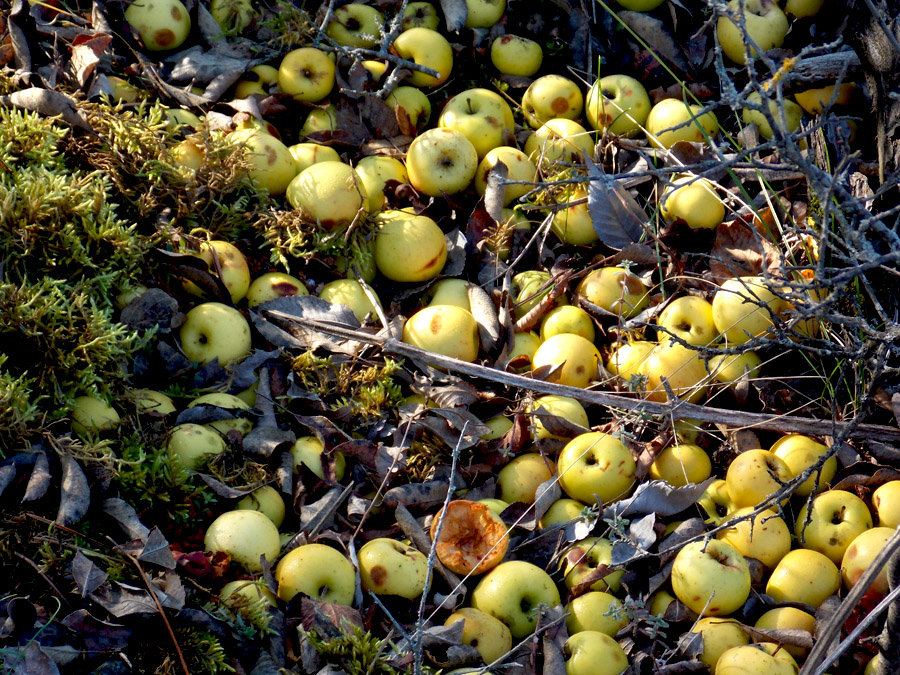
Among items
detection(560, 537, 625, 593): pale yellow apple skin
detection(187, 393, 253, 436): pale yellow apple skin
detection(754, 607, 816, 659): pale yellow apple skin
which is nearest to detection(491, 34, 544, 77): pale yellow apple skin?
detection(187, 393, 253, 436): pale yellow apple skin

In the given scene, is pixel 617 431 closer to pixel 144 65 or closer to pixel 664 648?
pixel 664 648

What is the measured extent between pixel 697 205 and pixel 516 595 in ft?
6.42

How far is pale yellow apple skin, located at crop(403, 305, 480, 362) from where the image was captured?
3250 mm

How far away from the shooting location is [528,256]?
150 inches

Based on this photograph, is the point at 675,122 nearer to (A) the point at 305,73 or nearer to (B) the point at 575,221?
(B) the point at 575,221

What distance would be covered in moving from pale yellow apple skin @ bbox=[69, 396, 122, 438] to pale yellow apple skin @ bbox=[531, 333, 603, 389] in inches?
62.8

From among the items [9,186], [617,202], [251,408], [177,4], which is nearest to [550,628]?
[251,408]

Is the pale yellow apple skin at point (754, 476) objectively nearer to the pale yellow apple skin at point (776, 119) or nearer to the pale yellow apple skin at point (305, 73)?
the pale yellow apple skin at point (776, 119)

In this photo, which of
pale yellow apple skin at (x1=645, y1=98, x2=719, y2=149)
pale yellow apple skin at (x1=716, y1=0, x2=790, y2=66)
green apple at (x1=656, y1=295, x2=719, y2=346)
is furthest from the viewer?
pale yellow apple skin at (x1=716, y1=0, x2=790, y2=66)

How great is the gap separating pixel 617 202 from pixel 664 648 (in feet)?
6.39

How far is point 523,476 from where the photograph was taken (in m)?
3.04

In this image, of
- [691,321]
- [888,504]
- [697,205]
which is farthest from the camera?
[697,205]

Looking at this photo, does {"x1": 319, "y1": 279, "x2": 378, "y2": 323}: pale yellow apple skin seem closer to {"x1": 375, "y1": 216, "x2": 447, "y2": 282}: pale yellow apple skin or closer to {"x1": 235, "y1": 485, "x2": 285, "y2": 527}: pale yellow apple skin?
{"x1": 375, "y1": 216, "x2": 447, "y2": 282}: pale yellow apple skin

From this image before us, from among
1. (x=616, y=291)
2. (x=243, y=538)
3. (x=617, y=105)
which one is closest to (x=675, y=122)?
(x=617, y=105)
